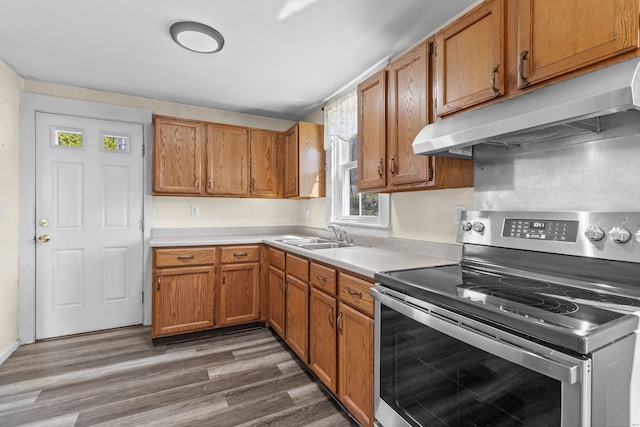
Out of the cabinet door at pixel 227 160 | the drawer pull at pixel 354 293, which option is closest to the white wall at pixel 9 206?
the cabinet door at pixel 227 160

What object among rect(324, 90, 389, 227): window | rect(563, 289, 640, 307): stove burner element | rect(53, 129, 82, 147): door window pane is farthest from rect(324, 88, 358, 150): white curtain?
rect(53, 129, 82, 147): door window pane

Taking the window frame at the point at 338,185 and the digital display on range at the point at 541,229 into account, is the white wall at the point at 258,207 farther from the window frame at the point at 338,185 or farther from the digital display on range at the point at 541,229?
the digital display on range at the point at 541,229

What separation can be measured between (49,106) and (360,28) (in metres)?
2.85

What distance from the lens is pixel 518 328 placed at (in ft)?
2.83

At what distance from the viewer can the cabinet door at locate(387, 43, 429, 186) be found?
168 centimetres

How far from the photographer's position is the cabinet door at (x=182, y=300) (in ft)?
8.91

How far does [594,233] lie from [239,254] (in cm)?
257

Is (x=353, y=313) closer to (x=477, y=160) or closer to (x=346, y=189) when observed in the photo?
(x=477, y=160)

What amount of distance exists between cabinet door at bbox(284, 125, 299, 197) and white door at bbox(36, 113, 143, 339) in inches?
58.4

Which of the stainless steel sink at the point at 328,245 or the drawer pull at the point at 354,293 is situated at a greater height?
the stainless steel sink at the point at 328,245

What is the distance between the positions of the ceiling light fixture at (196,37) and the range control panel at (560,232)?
6.26 feet

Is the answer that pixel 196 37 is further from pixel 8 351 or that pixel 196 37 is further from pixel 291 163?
pixel 8 351

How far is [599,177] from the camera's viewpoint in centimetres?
120

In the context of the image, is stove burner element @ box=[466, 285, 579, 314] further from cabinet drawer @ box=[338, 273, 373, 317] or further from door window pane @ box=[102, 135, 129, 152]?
door window pane @ box=[102, 135, 129, 152]
